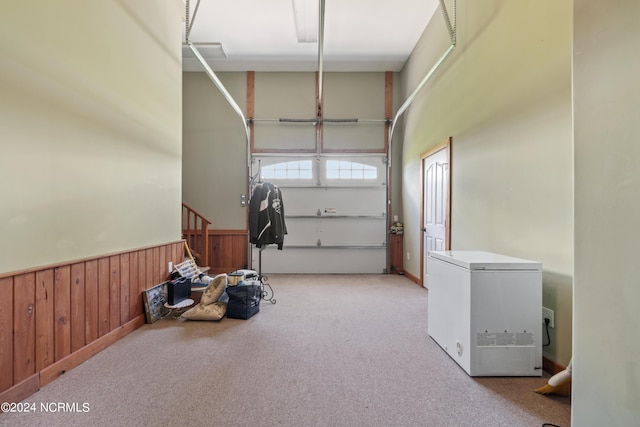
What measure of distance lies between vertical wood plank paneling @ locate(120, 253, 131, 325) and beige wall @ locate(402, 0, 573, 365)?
132 inches

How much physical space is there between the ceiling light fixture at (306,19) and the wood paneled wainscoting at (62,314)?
3.52 meters

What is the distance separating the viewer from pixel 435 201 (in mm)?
3900

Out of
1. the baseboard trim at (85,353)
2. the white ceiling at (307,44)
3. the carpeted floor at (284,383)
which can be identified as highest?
the white ceiling at (307,44)

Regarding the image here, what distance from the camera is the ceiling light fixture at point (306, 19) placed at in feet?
11.8

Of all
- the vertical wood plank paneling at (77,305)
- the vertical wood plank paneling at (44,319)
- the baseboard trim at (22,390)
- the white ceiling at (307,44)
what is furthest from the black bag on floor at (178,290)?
the white ceiling at (307,44)

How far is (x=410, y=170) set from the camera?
16.1ft

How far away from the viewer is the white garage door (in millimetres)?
5359

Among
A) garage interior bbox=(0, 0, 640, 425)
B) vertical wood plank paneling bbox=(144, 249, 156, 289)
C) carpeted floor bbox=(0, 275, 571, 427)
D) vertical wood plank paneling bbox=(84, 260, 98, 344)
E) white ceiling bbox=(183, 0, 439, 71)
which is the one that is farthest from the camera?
white ceiling bbox=(183, 0, 439, 71)

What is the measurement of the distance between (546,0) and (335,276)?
14.2 ft

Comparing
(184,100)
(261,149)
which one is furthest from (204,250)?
(184,100)

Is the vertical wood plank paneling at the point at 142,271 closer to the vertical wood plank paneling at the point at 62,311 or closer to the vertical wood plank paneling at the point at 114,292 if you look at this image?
the vertical wood plank paneling at the point at 114,292

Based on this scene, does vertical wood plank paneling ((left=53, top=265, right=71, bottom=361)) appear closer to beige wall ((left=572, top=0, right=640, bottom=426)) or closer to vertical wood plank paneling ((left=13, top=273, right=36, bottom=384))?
vertical wood plank paneling ((left=13, top=273, right=36, bottom=384))

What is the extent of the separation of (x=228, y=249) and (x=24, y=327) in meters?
3.68

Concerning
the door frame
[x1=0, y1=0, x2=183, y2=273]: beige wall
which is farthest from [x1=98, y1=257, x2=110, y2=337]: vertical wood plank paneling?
the door frame
